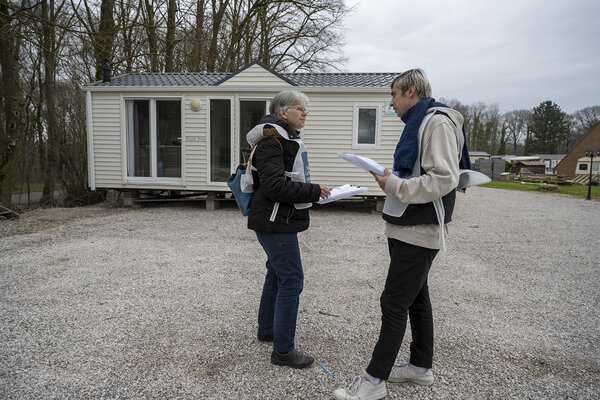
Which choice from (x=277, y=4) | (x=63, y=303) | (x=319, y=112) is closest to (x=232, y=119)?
(x=319, y=112)

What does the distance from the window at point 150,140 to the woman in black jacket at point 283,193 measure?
25.0ft

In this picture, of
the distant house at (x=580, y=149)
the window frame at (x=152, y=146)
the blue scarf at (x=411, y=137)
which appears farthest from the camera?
the distant house at (x=580, y=149)

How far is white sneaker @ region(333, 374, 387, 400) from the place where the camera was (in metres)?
2.03

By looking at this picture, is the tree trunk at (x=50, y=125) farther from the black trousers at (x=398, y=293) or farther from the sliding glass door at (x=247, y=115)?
the black trousers at (x=398, y=293)

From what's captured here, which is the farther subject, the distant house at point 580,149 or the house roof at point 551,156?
the house roof at point 551,156

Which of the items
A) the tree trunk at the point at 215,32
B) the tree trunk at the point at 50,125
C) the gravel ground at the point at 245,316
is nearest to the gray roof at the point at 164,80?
the gravel ground at the point at 245,316

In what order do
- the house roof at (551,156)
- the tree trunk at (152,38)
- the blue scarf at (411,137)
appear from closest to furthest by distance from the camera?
the blue scarf at (411,137) → the tree trunk at (152,38) → the house roof at (551,156)

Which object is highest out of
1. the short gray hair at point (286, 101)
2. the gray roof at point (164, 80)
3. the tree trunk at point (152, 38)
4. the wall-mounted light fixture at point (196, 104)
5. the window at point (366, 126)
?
the tree trunk at point (152, 38)

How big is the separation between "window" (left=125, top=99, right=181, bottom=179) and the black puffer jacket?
7.63m

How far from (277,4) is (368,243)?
14714 millimetres

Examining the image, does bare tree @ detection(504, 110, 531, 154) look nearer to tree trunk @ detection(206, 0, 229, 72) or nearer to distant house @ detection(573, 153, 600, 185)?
distant house @ detection(573, 153, 600, 185)

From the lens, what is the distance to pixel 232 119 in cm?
891

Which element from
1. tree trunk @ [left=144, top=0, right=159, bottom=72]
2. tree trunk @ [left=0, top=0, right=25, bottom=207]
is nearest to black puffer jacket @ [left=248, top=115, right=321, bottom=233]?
tree trunk @ [left=0, top=0, right=25, bottom=207]

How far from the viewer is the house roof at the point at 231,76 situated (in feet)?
29.4
